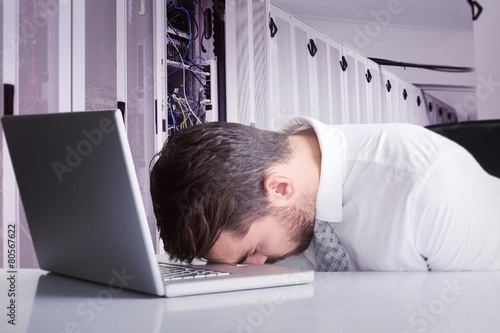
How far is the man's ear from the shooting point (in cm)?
101

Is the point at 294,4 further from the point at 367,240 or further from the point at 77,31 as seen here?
the point at 367,240

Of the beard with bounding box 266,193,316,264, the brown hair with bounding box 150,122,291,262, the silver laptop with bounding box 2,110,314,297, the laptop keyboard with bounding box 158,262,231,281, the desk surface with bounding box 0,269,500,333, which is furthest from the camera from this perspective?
the beard with bounding box 266,193,316,264

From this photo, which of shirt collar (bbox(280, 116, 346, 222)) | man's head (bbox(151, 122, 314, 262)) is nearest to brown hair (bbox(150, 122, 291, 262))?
man's head (bbox(151, 122, 314, 262))

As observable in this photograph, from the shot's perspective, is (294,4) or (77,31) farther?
(294,4)

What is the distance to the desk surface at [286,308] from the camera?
1.41ft

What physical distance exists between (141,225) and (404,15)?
444 cm

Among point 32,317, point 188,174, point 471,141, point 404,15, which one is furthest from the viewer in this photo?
point 404,15

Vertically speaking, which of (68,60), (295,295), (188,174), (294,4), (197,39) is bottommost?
(295,295)

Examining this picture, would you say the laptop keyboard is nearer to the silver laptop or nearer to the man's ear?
the silver laptop

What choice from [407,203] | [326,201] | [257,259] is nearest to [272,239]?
[257,259]

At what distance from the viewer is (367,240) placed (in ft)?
3.31

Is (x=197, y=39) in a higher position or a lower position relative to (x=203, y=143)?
higher

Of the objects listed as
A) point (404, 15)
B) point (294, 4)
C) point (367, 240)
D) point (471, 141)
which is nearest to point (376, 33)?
point (404, 15)

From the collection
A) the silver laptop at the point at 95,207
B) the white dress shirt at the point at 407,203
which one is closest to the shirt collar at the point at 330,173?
the white dress shirt at the point at 407,203
